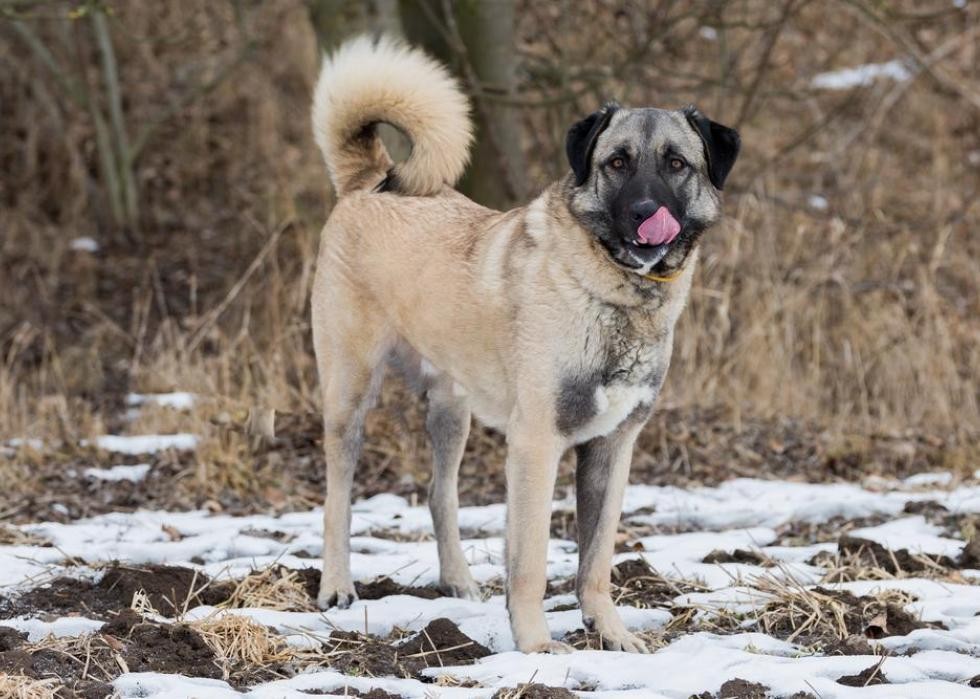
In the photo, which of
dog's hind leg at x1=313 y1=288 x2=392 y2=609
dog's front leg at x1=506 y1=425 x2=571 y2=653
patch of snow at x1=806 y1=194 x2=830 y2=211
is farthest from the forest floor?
patch of snow at x1=806 y1=194 x2=830 y2=211

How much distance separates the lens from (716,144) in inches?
161

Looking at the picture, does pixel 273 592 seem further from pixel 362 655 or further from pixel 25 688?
pixel 25 688

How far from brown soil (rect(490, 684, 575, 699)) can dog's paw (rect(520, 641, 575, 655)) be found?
19.8 inches

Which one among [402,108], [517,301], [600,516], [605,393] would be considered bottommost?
[600,516]

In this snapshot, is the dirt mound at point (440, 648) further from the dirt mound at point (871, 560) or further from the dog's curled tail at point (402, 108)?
the dog's curled tail at point (402, 108)

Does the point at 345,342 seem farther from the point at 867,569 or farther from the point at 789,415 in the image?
the point at 789,415

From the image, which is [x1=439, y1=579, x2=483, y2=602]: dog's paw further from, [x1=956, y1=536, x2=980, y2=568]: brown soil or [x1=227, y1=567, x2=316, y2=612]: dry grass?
[x1=956, y1=536, x2=980, y2=568]: brown soil

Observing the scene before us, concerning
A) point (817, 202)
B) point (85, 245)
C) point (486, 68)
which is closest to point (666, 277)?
point (486, 68)

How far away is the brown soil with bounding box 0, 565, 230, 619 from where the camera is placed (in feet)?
13.7

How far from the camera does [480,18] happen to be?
739 cm

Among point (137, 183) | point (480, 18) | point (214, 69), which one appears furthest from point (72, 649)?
point (214, 69)

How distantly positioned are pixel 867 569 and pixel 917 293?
461 centimetres

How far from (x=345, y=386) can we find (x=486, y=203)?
2799 millimetres

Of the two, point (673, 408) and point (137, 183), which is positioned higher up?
point (137, 183)
